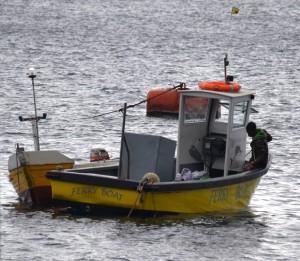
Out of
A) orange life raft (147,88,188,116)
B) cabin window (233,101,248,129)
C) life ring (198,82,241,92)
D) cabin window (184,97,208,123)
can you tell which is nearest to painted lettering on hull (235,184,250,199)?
cabin window (233,101,248,129)

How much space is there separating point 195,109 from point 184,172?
1.40m

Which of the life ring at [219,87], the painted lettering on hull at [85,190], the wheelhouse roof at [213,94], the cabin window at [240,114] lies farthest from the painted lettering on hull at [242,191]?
the painted lettering on hull at [85,190]

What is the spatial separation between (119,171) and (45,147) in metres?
11.4

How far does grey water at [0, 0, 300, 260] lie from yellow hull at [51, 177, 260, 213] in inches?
13.6

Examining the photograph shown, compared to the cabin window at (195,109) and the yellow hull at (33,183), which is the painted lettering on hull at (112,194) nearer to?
the yellow hull at (33,183)

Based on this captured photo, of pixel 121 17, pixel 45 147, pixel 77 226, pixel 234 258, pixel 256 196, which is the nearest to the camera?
pixel 234 258

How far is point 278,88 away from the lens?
55.1m

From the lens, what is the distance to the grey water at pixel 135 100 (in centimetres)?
2203

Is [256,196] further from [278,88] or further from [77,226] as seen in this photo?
[278,88]

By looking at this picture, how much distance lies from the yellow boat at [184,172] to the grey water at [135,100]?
0.41m

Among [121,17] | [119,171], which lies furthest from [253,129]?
[121,17]

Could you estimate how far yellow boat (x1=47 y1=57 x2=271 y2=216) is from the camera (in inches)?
891

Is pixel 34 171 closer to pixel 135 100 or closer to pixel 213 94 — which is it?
pixel 213 94

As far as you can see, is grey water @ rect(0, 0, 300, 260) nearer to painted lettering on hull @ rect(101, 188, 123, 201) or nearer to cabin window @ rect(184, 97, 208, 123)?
painted lettering on hull @ rect(101, 188, 123, 201)
